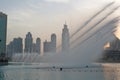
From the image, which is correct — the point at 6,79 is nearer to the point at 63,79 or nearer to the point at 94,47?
the point at 63,79

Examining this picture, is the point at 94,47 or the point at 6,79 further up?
the point at 94,47

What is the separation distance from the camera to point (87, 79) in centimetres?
7338

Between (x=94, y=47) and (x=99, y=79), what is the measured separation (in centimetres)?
4945

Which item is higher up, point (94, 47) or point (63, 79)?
point (94, 47)

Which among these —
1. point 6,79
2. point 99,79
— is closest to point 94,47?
point 99,79

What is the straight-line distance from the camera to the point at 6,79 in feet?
234

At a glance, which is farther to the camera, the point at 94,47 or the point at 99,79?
the point at 94,47

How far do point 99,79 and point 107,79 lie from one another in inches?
84.6

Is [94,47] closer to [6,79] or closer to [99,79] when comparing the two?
[99,79]

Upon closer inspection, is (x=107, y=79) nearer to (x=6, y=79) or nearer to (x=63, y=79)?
(x=63, y=79)

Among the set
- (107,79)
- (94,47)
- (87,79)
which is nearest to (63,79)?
(87,79)

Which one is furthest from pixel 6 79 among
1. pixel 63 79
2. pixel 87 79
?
pixel 87 79

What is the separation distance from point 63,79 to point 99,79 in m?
8.34

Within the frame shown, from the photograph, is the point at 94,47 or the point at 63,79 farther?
the point at 94,47
